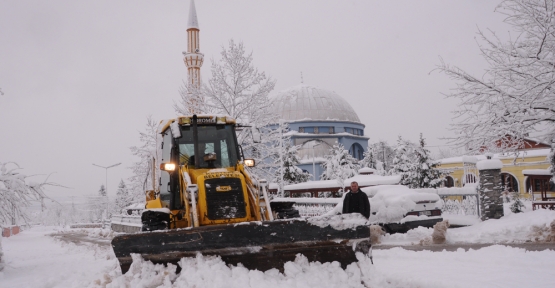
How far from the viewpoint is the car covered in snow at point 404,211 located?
13219 mm

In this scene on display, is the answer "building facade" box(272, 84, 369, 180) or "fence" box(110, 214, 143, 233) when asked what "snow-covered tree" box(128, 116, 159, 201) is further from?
"building facade" box(272, 84, 369, 180)

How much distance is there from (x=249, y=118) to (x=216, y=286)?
53.7 ft

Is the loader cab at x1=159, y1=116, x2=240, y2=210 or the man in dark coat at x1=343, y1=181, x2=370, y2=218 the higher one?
the loader cab at x1=159, y1=116, x2=240, y2=210

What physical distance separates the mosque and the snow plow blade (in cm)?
4581

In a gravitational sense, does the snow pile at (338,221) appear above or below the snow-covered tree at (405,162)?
below

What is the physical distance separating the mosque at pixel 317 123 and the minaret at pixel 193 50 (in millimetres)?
20944

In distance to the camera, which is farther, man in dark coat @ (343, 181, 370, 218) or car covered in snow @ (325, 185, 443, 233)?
car covered in snow @ (325, 185, 443, 233)

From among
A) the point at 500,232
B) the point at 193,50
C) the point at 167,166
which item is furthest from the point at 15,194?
the point at 193,50

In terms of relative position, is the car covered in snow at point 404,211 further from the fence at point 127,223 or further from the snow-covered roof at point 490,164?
the fence at point 127,223

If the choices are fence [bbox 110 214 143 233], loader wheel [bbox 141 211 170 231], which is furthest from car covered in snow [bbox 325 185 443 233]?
fence [bbox 110 214 143 233]

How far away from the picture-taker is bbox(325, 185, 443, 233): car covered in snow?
43.4 ft

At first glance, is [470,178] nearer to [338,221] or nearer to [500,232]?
[500,232]

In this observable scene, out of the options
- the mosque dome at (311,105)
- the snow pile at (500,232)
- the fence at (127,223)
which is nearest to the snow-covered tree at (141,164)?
the fence at (127,223)

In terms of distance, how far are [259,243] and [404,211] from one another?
27.1 ft
